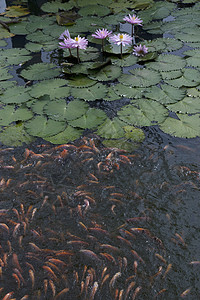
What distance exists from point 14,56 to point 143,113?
9.09 ft

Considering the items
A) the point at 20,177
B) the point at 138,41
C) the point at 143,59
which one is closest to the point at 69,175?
the point at 20,177

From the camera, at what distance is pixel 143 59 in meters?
5.09

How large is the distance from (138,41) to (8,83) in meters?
2.57

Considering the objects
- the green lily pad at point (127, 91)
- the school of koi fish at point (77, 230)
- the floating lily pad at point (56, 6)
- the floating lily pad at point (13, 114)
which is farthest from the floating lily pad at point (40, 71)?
the floating lily pad at point (56, 6)

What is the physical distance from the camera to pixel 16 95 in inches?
177

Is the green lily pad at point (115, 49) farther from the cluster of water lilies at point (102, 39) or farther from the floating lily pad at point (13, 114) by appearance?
the floating lily pad at point (13, 114)

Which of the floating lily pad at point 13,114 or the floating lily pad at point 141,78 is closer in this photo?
the floating lily pad at point 13,114

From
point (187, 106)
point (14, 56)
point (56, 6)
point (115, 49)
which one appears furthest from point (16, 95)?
point (56, 6)

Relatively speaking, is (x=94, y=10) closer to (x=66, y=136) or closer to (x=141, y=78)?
(x=141, y=78)

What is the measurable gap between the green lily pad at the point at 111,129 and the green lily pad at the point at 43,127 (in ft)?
1.61

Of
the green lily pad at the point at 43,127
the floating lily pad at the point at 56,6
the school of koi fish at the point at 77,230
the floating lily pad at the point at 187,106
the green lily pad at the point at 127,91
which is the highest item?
the floating lily pad at the point at 56,6

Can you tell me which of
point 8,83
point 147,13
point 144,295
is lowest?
point 144,295

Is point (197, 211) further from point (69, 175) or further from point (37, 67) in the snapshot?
point (37, 67)

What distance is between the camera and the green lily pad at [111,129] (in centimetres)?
382
